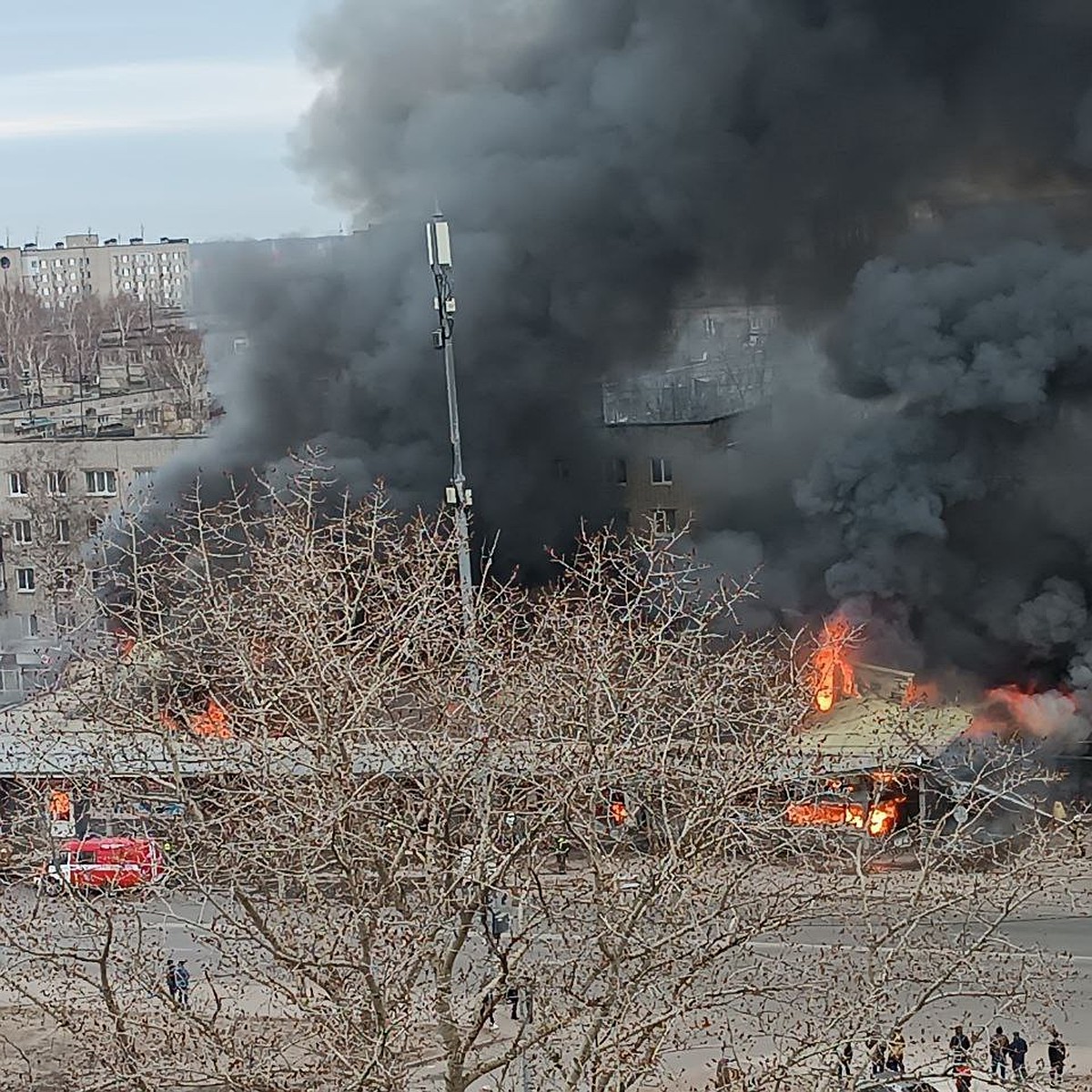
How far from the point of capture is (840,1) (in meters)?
28.5

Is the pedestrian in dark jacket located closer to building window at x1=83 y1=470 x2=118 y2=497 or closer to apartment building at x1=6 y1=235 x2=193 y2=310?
building window at x1=83 y1=470 x2=118 y2=497

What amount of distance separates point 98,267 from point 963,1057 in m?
82.3

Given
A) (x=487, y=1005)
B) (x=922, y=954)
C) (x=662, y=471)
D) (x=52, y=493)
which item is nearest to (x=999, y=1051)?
(x=922, y=954)

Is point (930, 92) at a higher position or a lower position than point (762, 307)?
higher

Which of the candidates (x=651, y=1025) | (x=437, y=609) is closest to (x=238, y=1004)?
(x=437, y=609)

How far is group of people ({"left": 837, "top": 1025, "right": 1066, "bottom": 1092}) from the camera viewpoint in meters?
10.0

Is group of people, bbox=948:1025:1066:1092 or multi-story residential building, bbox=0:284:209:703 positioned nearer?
group of people, bbox=948:1025:1066:1092

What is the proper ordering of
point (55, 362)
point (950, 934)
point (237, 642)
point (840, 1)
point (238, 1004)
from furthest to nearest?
point (55, 362) → point (840, 1) → point (950, 934) → point (238, 1004) → point (237, 642)

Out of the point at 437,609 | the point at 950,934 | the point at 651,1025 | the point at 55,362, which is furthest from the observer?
the point at 55,362

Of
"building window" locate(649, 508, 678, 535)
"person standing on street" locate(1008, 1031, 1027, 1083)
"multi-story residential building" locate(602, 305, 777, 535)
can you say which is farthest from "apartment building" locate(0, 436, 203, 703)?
"person standing on street" locate(1008, 1031, 1027, 1083)

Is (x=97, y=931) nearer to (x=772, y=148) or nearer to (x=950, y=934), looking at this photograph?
(x=950, y=934)

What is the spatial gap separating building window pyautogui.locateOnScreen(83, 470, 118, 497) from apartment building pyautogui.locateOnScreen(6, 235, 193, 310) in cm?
4212

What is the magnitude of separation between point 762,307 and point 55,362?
36.2 meters

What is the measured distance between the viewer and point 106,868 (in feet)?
50.0
